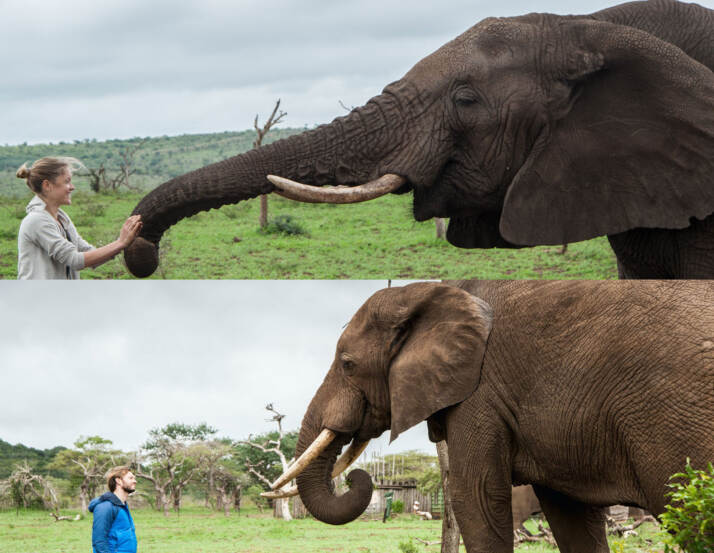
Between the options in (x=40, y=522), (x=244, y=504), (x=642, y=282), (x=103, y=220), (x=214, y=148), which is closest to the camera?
(x=642, y=282)

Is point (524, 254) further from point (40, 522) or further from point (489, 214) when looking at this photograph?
point (489, 214)

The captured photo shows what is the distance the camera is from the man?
16.2ft

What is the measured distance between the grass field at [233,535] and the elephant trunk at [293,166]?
5.69 meters

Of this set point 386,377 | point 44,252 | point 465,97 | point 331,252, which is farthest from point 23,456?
point 465,97

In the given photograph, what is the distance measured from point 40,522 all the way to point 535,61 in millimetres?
15249

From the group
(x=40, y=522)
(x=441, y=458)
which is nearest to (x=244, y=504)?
(x=40, y=522)

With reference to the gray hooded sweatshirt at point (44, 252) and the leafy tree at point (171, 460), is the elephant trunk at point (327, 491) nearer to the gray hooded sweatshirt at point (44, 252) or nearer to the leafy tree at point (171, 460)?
the gray hooded sweatshirt at point (44, 252)

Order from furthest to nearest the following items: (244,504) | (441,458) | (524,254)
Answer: (244,504)
(524,254)
(441,458)

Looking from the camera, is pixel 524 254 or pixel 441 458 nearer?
pixel 441 458

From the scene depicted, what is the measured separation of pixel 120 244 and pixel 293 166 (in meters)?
0.71

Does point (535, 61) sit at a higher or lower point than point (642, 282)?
higher

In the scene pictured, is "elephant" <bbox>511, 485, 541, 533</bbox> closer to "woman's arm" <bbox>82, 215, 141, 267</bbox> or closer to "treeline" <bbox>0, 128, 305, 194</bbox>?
"woman's arm" <bbox>82, 215, 141, 267</bbox>

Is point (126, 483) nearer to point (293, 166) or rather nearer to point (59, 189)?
point (59, 189)

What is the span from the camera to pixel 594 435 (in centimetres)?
336
